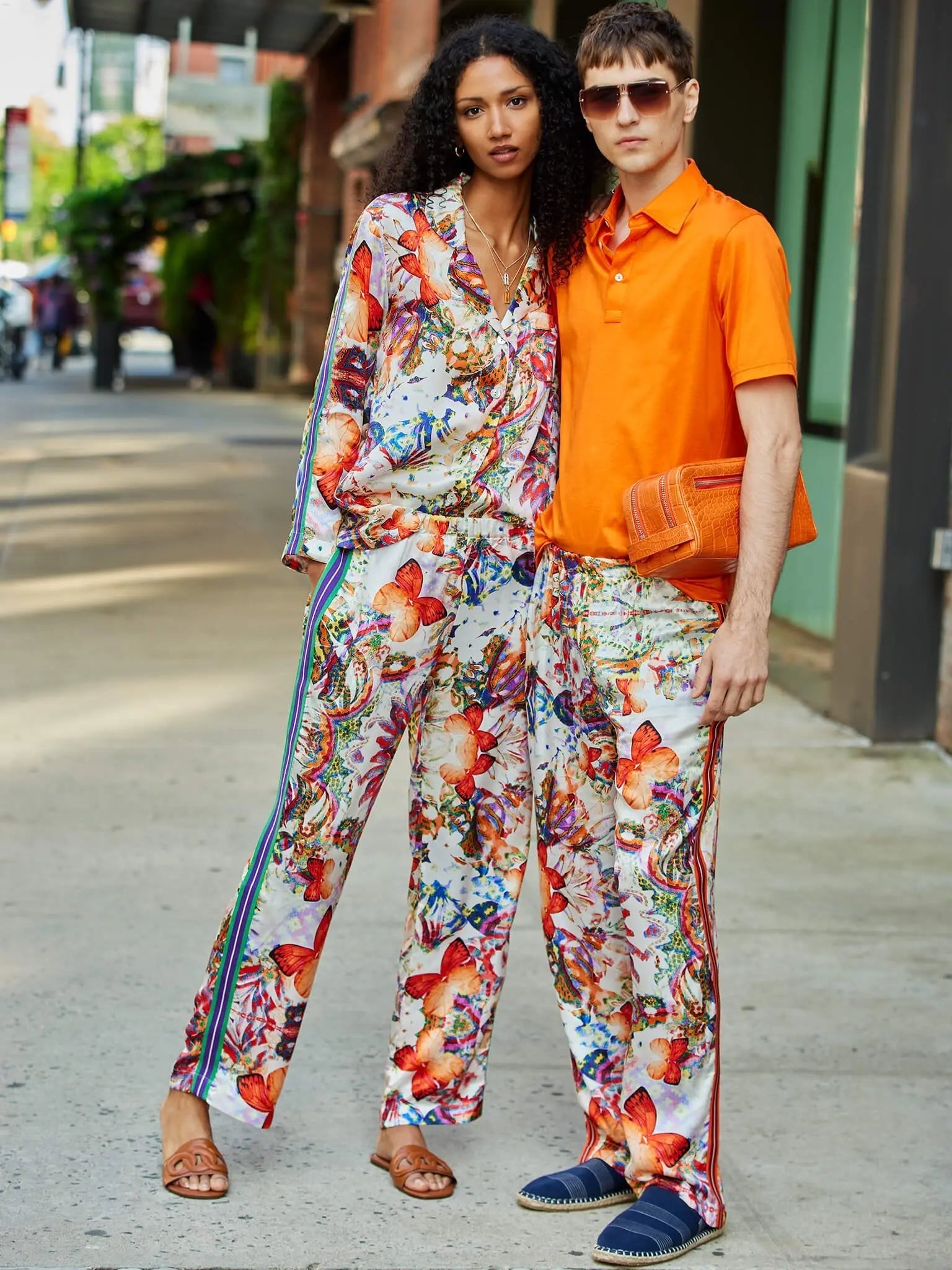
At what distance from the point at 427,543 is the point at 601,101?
0.73 m

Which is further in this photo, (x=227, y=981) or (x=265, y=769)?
(x=265, y=769)

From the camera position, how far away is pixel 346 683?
2.95 m

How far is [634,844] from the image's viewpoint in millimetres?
2797

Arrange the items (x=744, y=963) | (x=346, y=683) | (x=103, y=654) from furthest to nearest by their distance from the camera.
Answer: (x=103, y=654) < (x=744, y=963) < (x=346, y=683)

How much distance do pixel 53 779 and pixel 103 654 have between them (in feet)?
6.46

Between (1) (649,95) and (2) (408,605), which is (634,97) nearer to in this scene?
(1) (649,95)

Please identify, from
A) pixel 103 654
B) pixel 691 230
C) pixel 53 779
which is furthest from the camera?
pixel 103 654

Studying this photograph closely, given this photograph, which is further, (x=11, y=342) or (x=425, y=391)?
(x=11, y=342)

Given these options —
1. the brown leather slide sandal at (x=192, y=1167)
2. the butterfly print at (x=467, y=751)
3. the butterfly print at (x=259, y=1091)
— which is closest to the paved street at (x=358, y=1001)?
the brown leather slide sandal at (x=192, y=1167)

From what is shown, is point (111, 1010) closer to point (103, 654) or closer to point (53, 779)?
point (53, 779)

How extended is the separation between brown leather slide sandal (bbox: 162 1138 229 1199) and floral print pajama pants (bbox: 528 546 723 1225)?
25.4 inches

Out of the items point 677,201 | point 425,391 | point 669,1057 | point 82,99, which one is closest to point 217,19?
point 82,99

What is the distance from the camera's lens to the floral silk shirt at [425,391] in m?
2.89

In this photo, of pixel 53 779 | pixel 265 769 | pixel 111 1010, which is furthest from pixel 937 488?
pixel 111 1010
